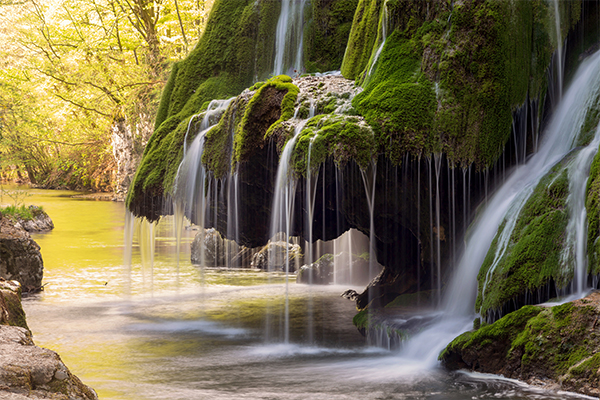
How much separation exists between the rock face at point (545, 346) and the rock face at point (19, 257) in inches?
356

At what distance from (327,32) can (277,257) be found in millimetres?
6545

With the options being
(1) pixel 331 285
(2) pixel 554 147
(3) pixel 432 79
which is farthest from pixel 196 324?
(2) pixel 554 147

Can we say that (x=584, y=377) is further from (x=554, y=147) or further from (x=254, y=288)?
(x=254, y=288)

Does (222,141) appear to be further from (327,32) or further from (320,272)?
(320,272)

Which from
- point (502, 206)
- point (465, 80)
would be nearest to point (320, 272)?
point (502, 206)

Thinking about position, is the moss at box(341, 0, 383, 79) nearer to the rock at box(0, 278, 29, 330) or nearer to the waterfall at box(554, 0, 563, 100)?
the waterfall at box(554, 0, 563, 100)

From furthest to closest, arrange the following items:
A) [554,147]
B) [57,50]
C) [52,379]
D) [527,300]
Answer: [57,50] → [554,147] → [527,300] → [52,379]

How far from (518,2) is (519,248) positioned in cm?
340

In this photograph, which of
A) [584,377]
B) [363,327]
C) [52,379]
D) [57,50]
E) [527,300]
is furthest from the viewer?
[57,50]

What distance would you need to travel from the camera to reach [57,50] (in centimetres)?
2964

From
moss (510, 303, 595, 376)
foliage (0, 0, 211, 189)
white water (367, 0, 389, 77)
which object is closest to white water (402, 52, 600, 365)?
moss (510, 303, 595, 376)

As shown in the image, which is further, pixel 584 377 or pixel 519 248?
pixel 519 248

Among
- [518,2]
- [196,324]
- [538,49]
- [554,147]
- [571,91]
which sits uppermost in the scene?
[518,2]

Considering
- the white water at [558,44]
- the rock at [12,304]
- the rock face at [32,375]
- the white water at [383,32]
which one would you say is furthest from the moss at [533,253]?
the rock at [12,304]
